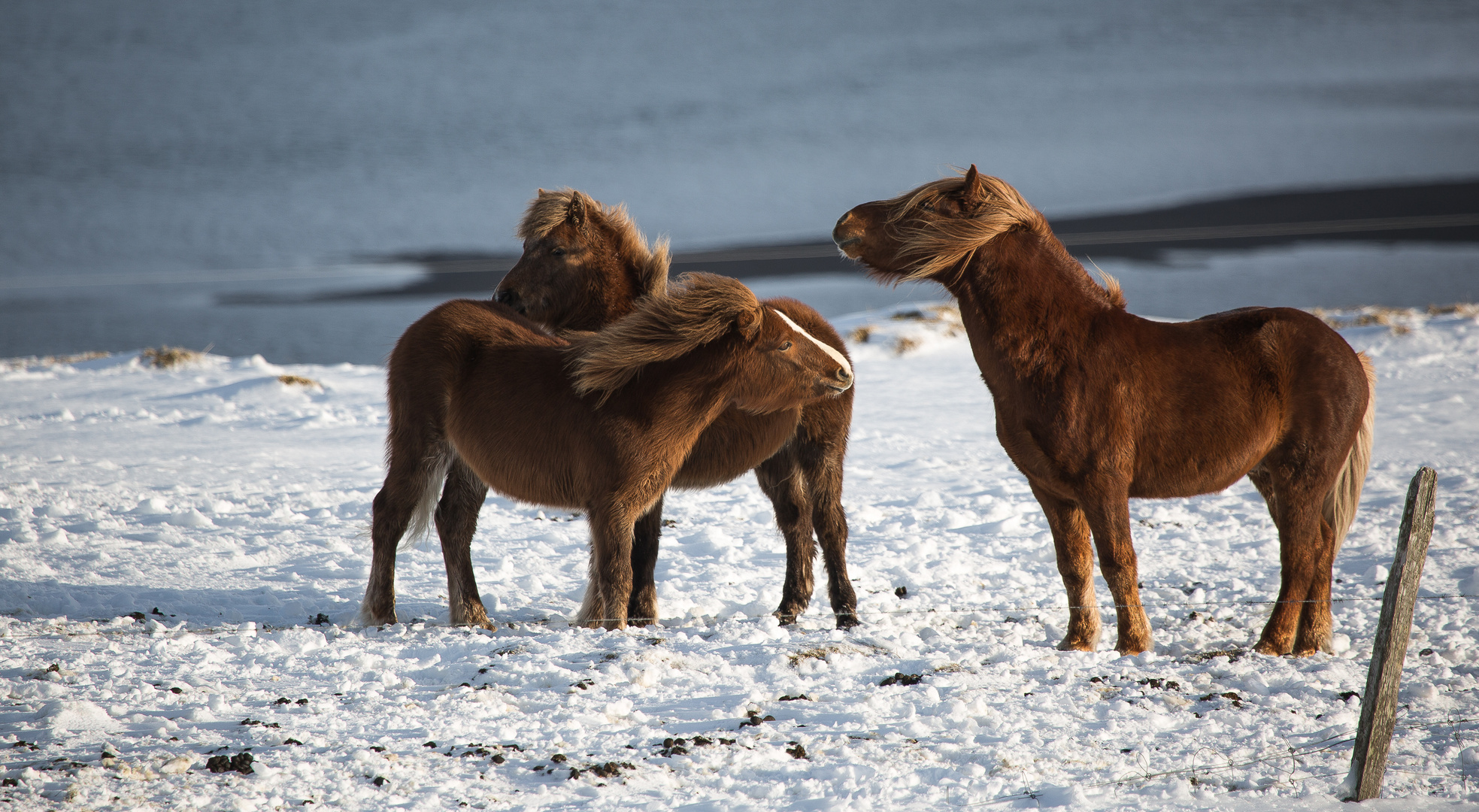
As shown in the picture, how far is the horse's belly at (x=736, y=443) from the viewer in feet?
17.0

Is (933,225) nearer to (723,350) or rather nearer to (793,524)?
(723,350)

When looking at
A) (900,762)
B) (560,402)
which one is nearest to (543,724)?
(900,762)

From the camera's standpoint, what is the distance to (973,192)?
4504mm

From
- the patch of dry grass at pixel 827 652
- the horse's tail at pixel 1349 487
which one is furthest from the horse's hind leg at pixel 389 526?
the horse's tail at pixel 1349 487

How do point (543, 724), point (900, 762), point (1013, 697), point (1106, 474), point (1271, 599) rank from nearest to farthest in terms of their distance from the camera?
point (900, 762) → point (543, 724) → point (1013, 697) → point (1106, 474) → point (1271, 599)

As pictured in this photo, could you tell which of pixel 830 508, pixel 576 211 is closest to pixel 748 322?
pixel 830 508

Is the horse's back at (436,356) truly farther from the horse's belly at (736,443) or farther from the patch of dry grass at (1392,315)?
the patch of dry grass at (1392,315)

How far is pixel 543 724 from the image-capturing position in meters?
3.80

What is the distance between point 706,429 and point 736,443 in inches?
7.1

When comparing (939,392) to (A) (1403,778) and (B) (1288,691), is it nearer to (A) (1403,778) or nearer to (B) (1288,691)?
(B) (1288,691)

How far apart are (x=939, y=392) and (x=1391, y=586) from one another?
28.4 feet

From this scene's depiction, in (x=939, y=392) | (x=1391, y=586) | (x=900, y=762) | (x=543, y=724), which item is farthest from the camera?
(x=939, y=392)

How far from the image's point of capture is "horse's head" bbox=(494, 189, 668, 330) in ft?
18.8

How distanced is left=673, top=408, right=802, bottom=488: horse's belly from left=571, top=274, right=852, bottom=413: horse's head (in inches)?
8.5
